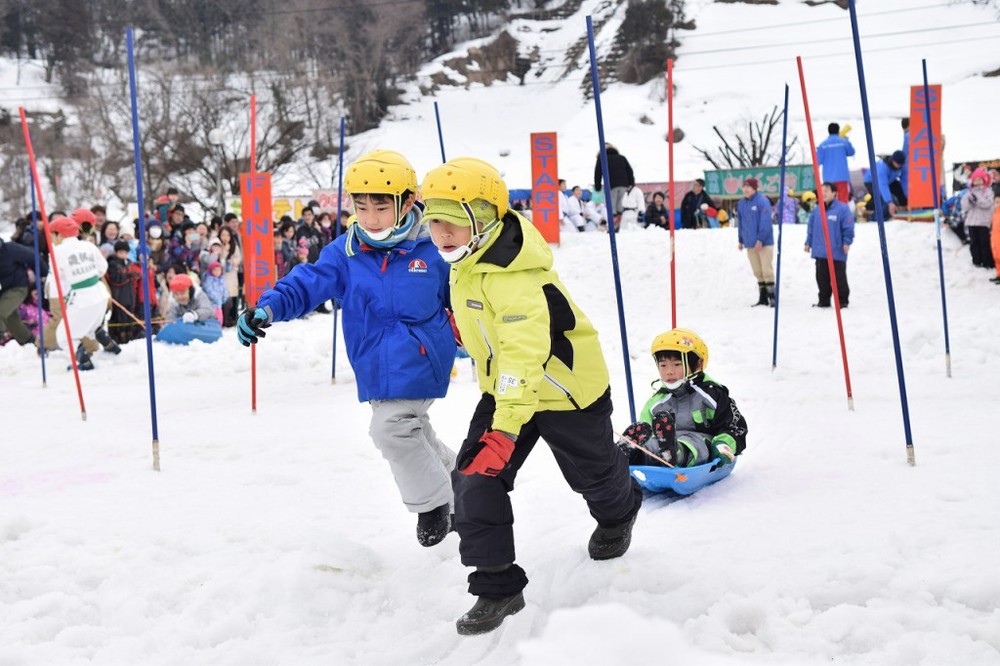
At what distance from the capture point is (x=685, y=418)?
5.15 meters

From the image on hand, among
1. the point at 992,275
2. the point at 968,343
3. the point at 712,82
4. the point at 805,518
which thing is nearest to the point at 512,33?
the point at 712,82

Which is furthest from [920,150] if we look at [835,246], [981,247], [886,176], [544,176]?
[544,176]

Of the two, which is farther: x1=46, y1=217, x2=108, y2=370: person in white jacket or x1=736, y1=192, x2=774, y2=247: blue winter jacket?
x1=736, y1=192, x2=774, y2=247: blue winter jacket

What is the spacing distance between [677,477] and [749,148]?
37.3 meters

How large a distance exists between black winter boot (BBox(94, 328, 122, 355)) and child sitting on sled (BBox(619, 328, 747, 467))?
27.5 ft

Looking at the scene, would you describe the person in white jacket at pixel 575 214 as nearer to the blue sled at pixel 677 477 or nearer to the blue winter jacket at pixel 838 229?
the blue winter jacket at pixel 838 229

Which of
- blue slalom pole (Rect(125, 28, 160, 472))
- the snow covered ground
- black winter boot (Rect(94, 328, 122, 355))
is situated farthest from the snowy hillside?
blue slalom pole (Rect(125, 28, 160, 472))

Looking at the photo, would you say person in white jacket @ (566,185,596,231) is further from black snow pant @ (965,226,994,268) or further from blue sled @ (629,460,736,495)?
blue sled @ (629,460,736,495)

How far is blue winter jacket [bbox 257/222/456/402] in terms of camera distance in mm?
4160

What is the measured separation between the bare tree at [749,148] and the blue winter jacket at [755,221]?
22.4 meters

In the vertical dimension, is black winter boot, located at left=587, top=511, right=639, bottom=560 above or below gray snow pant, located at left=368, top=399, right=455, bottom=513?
below

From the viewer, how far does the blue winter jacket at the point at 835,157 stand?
15.8 m

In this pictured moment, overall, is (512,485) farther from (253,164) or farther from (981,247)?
(981,247)

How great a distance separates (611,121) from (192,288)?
34996 mm
